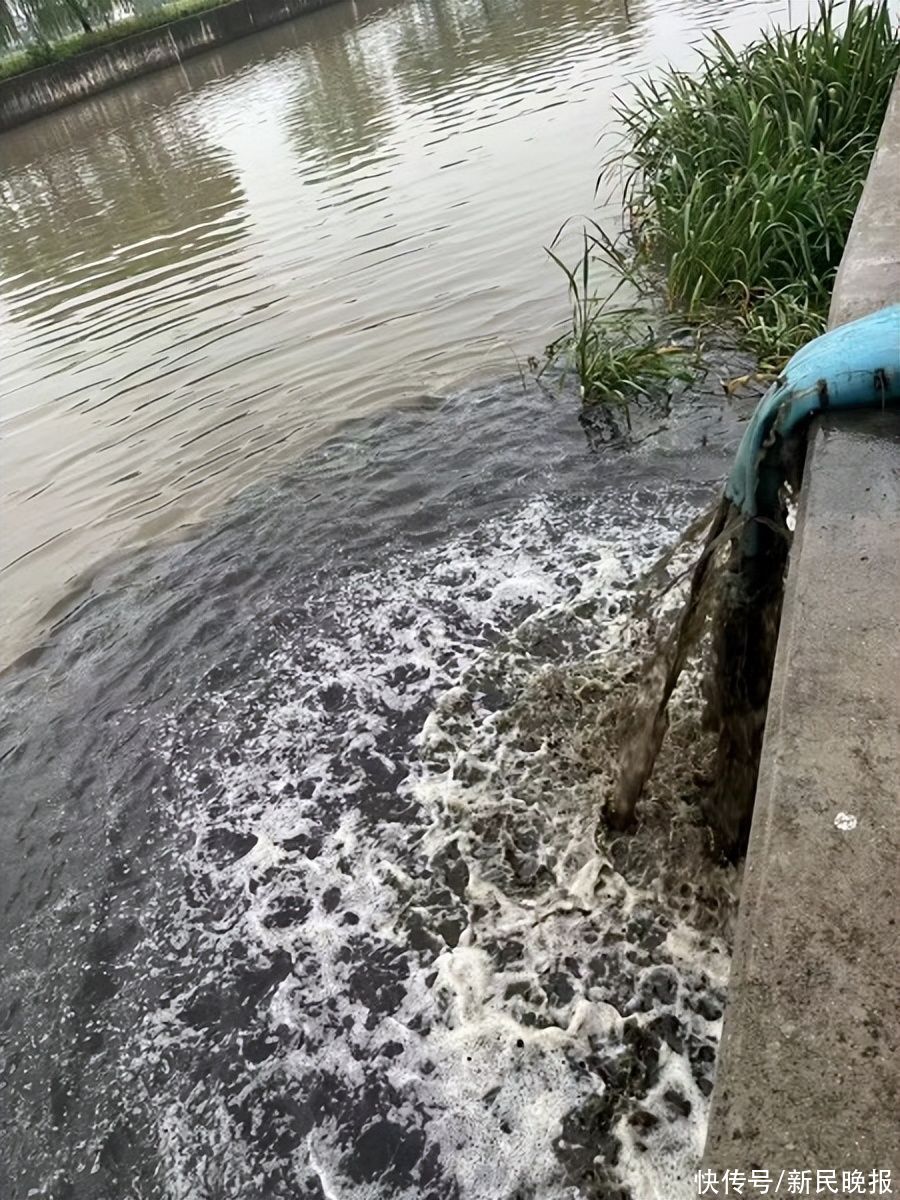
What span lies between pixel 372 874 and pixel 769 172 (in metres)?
5.41

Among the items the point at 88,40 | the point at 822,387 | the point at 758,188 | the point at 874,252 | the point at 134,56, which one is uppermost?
the point at 88,40

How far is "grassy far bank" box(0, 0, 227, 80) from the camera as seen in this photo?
29.7m

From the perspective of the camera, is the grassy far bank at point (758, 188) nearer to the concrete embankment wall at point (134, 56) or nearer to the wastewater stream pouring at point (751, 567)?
the wastewater stream pouring at point (751, 567)

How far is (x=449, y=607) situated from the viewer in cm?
439

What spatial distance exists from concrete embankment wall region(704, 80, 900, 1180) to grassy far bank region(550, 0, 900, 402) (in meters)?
3.71

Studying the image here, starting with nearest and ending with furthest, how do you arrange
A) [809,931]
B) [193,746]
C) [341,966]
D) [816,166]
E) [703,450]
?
[809,931]
[341,966]
[193,746]
[703,450]
[816,166]

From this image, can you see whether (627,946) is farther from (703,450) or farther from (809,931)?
(703,450)

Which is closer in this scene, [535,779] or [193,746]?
[535,779]

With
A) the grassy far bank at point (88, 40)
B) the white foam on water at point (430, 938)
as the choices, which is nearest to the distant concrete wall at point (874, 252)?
the white foam on water at point (430, 938)

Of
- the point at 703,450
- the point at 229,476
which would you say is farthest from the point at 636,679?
the point at 229,476

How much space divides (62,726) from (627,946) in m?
2.92

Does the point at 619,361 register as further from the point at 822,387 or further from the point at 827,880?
the point at 827,880

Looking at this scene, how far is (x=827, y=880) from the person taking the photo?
1.57m

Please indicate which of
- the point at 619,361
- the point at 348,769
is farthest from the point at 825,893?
the point at 619,361
